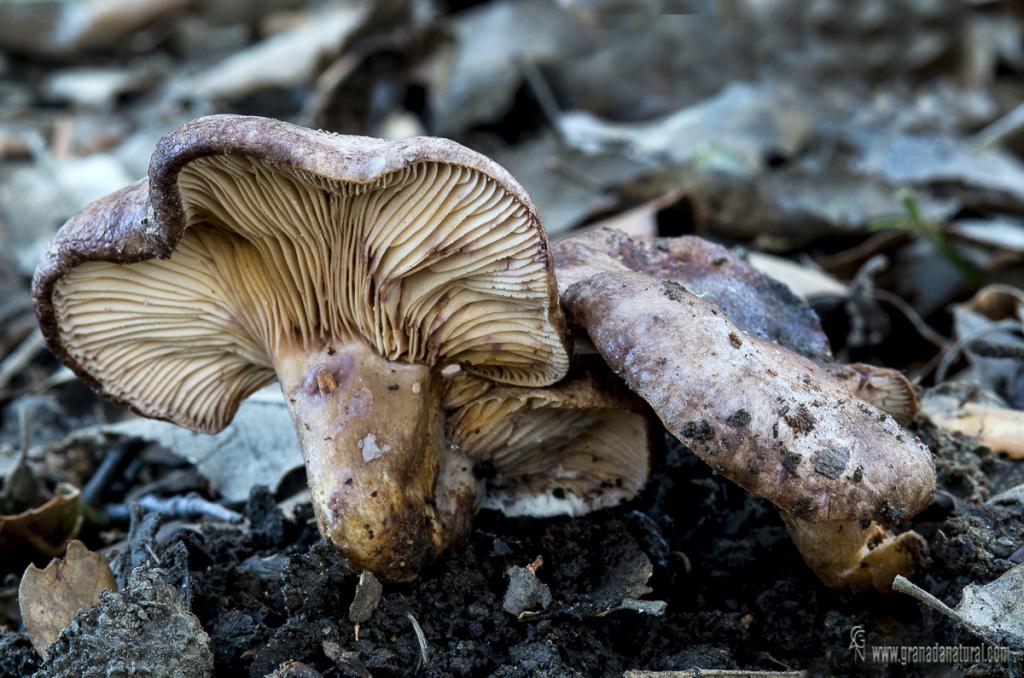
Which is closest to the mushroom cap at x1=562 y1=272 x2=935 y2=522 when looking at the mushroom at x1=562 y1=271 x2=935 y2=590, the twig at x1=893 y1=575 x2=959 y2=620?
the mushroom at x1=562 y1=271 x2=935 y2=590

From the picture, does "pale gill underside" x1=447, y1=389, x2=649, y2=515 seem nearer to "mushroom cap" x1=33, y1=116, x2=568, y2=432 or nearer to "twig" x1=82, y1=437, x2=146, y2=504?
"mushroom cap" x1=33, y1=116, x2=568, y2=432

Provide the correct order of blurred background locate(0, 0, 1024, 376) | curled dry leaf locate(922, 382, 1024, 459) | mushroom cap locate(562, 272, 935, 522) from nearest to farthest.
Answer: mushroom cap locate(562, 272, 935, 522) < curled dry leaf locate(922, 382, 1024, 459) < blurred background locate(0, 0, 1024, 376)

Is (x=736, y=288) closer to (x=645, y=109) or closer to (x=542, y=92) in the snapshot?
(x=542, y=92)

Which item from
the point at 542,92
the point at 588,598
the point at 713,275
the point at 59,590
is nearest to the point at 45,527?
the point at 59,590

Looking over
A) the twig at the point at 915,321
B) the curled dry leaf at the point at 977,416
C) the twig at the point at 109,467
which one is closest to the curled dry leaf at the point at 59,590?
the twig at the point at 109,467

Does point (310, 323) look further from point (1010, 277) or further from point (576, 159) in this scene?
point (1010, 277)

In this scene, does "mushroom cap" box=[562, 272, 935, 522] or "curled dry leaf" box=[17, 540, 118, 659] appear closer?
"mushroom cap" box=[562, 272, 935, 522]
